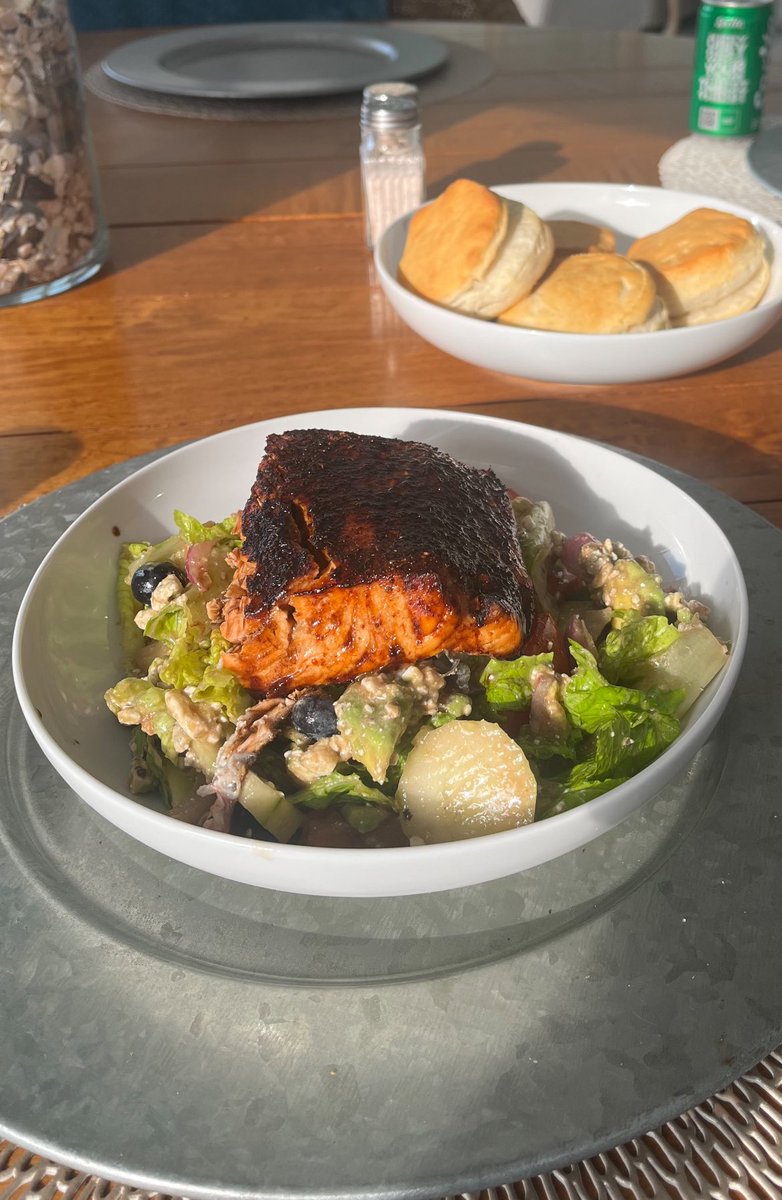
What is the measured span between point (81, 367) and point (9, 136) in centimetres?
43

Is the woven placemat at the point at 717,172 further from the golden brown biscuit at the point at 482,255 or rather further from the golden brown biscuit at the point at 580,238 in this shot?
the golden brown biscuit at the point at 482,255

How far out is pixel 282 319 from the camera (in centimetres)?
212

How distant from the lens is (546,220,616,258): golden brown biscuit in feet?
6.75

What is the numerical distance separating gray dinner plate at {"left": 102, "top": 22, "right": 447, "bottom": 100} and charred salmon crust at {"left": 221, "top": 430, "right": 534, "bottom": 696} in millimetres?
2546

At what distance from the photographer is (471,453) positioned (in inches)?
56.9

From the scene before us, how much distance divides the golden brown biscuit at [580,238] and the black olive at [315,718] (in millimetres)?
1373

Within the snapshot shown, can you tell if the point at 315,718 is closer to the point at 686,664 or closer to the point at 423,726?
the point at 423,726

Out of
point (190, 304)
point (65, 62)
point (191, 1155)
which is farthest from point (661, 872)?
point (65, 62)

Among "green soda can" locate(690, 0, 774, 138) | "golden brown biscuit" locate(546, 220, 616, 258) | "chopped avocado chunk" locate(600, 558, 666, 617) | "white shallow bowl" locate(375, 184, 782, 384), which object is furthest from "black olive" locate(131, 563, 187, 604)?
"green soda can" locate(690, 0, 774, 138)

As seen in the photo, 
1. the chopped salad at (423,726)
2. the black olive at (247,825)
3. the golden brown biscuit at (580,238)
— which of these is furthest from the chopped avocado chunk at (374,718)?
the golden brown biscuit at (580,238)

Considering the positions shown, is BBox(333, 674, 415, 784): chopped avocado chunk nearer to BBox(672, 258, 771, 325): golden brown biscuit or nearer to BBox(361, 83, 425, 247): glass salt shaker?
BBox(672, 258, 771, 325): golden brown biscuit

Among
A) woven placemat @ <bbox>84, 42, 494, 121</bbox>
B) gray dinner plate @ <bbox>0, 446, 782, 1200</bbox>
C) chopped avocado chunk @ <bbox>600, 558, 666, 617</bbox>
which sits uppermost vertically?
woven placemat @ <bbox>84, 42, 494, 121</bbox>

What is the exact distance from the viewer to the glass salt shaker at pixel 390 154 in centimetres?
222

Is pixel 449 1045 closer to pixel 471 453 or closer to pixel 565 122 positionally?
pixel 471 453
